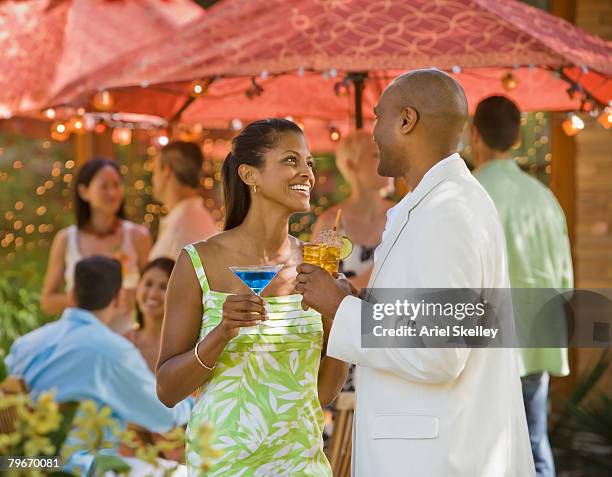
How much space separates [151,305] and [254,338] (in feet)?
8.88

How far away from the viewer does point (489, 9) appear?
5.54 metres

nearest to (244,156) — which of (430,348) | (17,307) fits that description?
(430,348)

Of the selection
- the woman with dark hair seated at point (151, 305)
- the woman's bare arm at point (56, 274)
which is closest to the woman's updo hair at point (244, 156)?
the woman with dark hair seated at point (151, 305)

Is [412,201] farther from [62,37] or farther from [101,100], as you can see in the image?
[62,37]

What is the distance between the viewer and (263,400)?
3523 mm

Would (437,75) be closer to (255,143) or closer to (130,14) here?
(255,143)

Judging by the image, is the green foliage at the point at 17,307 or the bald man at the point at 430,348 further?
the green foliage at the point at 17,307

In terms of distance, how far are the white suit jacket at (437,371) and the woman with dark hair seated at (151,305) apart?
309 centimetres

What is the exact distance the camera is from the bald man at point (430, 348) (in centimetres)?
299

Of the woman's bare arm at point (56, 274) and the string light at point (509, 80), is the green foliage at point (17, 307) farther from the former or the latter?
the string light at point (509, 80)

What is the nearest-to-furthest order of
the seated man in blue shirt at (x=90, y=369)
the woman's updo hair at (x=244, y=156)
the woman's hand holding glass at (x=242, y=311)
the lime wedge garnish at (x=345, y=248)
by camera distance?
the woman's hand holding glass at (x=242, y=311)
the lime wedge garnish at (x=345, y=248)
the woman's updo hair at (x=244, y=156)
the seated man in blue shirt at (x=90, y=369)

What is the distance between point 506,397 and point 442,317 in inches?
12.9

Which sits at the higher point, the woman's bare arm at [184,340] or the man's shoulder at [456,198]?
the man's shoulder at [456,198]

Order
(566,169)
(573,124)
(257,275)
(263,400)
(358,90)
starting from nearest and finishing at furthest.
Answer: (257,275) → (263,400) → (573,124) → (358,90) → (566,169)
